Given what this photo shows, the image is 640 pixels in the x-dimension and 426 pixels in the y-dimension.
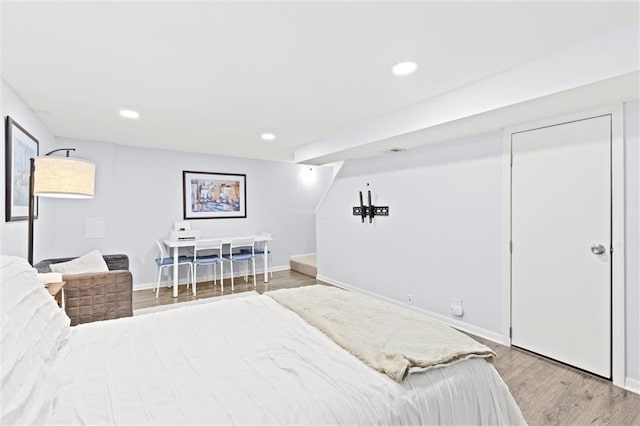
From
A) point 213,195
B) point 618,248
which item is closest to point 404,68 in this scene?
point 618,248

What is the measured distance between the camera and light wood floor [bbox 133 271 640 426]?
6.28 ft

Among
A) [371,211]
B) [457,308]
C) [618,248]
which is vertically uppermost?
[371,211]

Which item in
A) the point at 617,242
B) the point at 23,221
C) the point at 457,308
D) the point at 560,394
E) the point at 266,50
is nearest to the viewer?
the point at 266,50

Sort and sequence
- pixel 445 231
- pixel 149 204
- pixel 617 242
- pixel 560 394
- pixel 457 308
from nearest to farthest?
pixel 560 394 < pixel 617 242 < pixel 457 308 < pixel 445 231 < pixel 149 204

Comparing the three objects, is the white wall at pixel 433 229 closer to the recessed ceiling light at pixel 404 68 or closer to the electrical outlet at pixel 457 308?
the electrical outlet at pixel 457 308

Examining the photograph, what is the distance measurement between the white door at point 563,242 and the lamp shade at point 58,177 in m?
3.66

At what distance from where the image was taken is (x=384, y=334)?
61.9 inches

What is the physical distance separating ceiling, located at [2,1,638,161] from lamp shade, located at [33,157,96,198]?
63cm

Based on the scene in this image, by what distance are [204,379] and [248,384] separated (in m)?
0.18

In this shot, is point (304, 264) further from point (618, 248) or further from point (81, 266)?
point (618, 248)

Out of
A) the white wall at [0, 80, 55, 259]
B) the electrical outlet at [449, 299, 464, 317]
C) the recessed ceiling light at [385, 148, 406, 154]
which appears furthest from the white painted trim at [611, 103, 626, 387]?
the white wall at [0, 80, 55, 259]

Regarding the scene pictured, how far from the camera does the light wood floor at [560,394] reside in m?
1.91

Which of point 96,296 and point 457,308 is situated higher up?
point 96,296

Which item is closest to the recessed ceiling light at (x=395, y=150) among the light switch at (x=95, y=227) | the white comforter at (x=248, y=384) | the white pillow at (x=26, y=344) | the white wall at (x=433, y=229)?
the white wall at (x=433, y=229)
